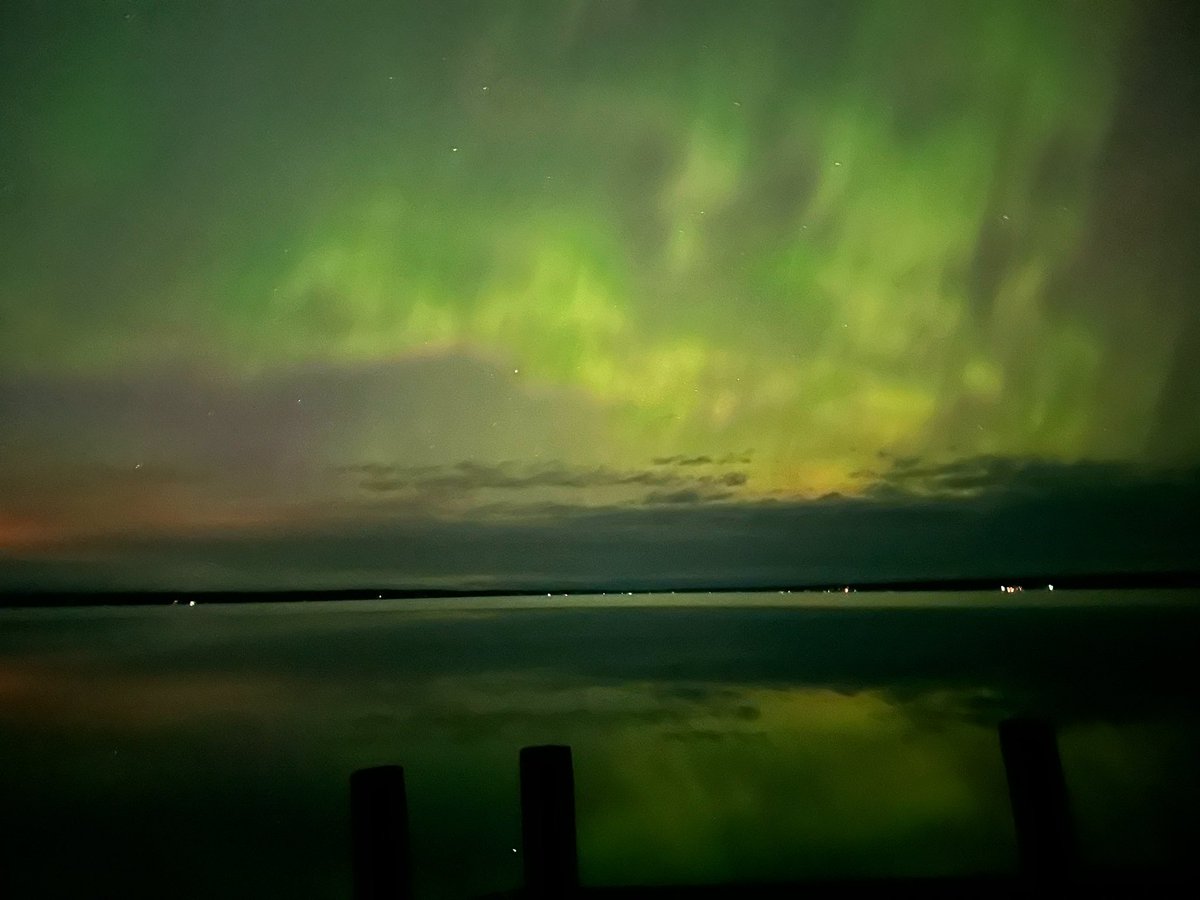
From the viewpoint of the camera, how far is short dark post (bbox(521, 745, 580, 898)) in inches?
148

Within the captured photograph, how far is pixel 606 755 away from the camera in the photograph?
11016 mm

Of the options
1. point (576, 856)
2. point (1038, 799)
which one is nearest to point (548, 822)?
point (576, 856)

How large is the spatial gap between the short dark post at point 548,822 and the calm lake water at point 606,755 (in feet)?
8.32

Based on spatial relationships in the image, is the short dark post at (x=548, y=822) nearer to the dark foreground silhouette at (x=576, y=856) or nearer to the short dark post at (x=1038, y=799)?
the dark foreground silhouette at (x=576, y=856)

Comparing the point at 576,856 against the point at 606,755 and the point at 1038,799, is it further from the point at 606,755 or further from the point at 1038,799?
the point at 606,755

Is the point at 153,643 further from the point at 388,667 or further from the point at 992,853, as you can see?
the point at 992,853

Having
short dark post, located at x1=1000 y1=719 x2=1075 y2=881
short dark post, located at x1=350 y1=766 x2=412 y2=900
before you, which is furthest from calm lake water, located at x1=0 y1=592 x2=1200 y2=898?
short dark post, located at x1=1000 y1=719 x2=1075 y2=881

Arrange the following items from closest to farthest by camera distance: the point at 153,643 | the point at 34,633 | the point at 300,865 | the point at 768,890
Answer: the point at 768,890 → the point at 300,865 → the point at 153,643 → the point at 34,633

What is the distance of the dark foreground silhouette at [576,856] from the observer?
3.75 m

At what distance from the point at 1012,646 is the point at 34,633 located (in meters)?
30.4

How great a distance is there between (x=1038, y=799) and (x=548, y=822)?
2162 mm

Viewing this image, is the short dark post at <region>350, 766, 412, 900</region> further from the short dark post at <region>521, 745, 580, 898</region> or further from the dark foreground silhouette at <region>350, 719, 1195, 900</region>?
the short dark post at <region>521, 745, 580, 898</region>

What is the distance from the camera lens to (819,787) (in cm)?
930

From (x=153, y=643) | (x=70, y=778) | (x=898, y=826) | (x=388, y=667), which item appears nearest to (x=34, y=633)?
(x=153, y=643)
